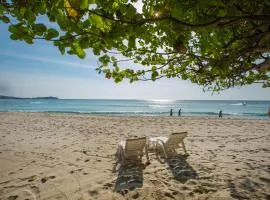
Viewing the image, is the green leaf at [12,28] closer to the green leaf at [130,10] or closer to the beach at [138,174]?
A: the green leaf at [130,10]

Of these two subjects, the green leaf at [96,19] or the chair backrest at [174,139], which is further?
the chair backrest at [174,139]

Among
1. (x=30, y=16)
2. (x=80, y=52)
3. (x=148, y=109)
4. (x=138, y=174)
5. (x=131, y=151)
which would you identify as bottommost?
(x=138, y=174)

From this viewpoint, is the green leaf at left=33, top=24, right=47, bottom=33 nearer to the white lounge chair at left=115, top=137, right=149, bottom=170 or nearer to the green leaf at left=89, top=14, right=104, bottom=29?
the green leaf at left=89, top=14, right=104, bottom=29

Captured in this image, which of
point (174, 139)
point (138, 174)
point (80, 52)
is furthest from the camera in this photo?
point (174, 139)

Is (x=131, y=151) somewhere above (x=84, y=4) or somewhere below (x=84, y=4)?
below

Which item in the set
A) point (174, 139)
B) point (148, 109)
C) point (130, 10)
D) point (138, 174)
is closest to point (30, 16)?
point (130, 10)

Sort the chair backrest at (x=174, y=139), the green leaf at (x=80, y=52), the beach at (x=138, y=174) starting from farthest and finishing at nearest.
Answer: the chair backrest at (x=174, y=139)
the beach at (x=138, y=174)
the green leaf at (x=80, y=52)

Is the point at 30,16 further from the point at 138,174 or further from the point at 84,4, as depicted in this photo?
the point at 138,174

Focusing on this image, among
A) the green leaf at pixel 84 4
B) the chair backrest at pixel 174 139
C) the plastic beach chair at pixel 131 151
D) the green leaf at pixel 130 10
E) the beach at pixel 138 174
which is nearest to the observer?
the green leaf at pixel 84 4

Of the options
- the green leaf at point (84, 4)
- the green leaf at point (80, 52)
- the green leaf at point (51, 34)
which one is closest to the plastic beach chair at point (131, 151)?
the green leaf at point (80, 52)

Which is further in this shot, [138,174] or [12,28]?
[138,174]

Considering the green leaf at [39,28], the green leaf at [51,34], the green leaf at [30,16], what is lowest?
the green leaf at [51,34]

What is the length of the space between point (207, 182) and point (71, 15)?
5034 millimetres

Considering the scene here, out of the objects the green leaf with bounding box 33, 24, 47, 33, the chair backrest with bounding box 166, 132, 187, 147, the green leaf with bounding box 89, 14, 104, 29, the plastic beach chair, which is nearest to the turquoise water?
the chair backrest with bounding box 166, 132, 187, 147
